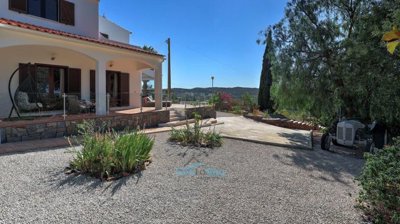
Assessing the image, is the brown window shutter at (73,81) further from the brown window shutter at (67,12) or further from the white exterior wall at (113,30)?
the white exterior wall at (113,30)

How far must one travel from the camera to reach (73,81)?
1523 centimetres

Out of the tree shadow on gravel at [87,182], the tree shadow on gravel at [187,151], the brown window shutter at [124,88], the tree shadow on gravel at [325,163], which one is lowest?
the tree shadow on gravel at [325,163]

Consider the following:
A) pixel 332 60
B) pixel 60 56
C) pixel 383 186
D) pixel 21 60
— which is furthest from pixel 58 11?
pixel 383 186

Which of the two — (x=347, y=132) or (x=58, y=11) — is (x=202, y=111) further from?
(x=58, y=11)

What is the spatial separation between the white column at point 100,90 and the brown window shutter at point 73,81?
10.0ft

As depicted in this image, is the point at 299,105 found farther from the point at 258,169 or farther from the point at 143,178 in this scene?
the point at 143,178

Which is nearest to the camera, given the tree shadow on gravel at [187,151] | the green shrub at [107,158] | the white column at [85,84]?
the green shrub at [107,158]

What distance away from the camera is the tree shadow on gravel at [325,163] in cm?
731

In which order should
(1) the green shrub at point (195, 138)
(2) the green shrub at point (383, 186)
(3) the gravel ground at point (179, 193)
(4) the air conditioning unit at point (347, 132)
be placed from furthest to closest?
(4) the air conditioning unit at point (347, 132), (1) the green shrub at point (195, 138), (3) the gravel ground at point (179, 193), (2) the green shrub at point (383, 186)

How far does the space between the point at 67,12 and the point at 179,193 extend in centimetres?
1300

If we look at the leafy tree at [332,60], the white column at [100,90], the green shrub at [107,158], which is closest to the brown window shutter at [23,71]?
the white column at [100,90]

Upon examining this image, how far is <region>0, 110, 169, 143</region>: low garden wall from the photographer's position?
31.2 ft

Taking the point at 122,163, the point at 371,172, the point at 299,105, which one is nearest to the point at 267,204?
the point at 371,172

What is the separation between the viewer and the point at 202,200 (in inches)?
203
